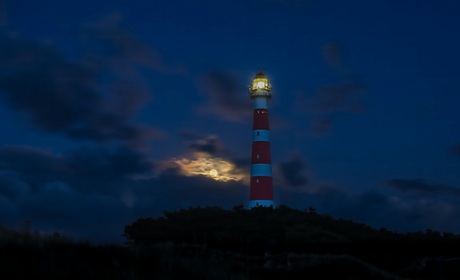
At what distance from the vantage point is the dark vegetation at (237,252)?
13.8m

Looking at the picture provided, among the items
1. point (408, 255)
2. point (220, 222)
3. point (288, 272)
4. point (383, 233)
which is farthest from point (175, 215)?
point (288, 272)

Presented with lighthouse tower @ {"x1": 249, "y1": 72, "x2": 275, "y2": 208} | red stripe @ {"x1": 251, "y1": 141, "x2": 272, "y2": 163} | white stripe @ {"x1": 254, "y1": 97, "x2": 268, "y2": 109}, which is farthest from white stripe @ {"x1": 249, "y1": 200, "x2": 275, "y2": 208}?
white stripe @ {"x1": 254, "y1": 97, "x2": 268, "y2": 109}

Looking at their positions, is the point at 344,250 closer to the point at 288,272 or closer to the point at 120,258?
the point at 288,272

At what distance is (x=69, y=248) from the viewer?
15.3 m

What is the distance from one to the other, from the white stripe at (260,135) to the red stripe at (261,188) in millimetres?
3128

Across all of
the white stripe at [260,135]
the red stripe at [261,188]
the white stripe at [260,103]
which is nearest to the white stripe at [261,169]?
the red stripe at [261,188]

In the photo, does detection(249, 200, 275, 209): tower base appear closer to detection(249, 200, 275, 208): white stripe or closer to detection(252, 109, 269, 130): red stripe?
detection(249, 200, 275, 208): white stripe

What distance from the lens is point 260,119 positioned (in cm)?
5397

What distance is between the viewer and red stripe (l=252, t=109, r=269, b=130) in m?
53.8

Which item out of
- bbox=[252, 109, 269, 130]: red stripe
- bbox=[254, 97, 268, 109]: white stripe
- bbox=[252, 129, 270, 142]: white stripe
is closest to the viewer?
bbox=[252, 129, 270, 142]: white stripe

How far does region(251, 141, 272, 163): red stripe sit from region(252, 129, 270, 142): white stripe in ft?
1.14

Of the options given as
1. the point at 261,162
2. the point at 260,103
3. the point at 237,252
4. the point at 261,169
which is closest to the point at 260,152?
the point at 261,162

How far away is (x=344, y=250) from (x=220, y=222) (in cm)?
1441

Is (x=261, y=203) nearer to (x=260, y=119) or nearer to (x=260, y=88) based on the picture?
(x=260, y=119)
